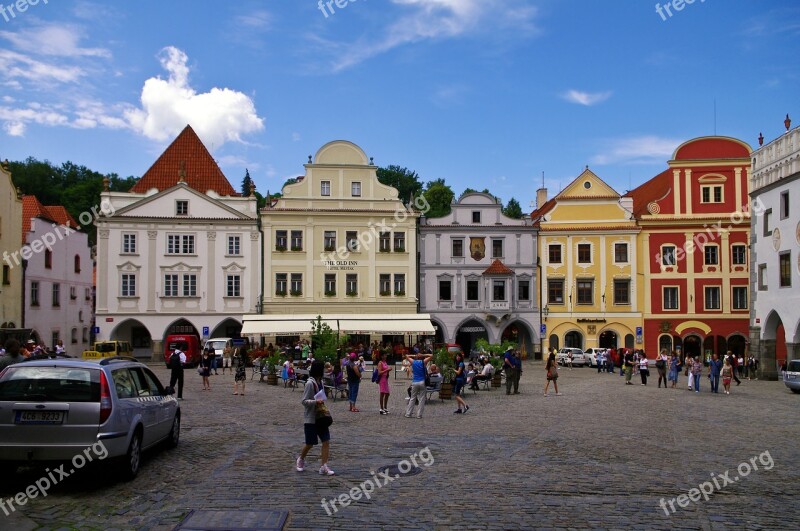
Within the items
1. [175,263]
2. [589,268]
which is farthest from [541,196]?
[175,263]

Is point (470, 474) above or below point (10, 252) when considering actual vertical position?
below

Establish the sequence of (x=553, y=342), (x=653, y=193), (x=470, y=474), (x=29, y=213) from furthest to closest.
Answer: (x=653, y=193) → (x=553, y=342) → (x=29, y=213) → (x=470, y=474)

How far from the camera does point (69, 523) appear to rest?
8.65 meters

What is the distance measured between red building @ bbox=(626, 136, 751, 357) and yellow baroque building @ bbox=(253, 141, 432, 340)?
679 inches

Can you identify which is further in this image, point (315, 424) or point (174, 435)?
point (174, 435)

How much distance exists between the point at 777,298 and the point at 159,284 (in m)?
37.6

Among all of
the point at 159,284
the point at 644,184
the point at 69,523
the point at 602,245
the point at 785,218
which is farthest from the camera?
the point at 644,184

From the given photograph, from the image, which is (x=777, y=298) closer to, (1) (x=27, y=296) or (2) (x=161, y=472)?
(2) (x=161, y=472)

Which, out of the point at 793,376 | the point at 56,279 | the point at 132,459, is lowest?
the point at 793,376

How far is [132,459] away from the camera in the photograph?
10844mm

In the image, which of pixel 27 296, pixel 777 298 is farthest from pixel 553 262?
pixel 27 296

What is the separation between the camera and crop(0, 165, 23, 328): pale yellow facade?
142 ft

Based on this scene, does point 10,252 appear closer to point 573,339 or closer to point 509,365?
point 509,365

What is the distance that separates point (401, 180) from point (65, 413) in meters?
92.1
